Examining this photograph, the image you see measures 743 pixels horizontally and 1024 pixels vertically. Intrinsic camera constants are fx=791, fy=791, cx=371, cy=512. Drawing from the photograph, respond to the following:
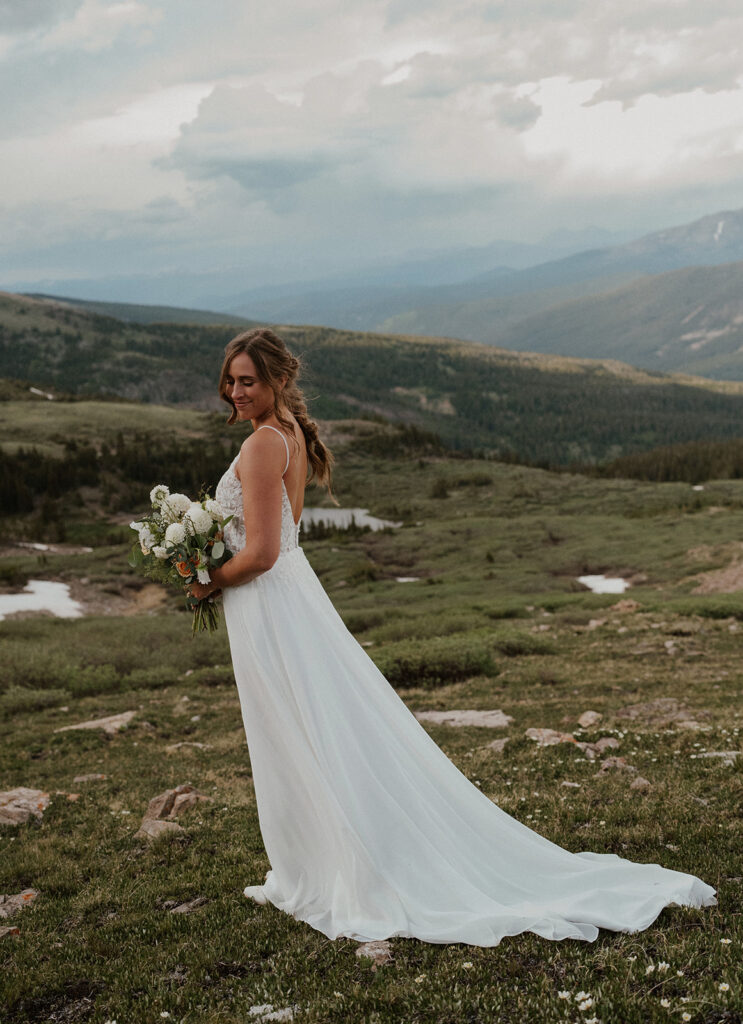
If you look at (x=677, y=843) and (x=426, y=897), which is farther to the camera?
(x=677, y=843)

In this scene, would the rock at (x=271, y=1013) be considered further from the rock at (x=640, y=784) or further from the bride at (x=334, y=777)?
the rock at (x=640, y=784)

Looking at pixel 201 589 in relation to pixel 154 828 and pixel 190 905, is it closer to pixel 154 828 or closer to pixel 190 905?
pixel 190 905

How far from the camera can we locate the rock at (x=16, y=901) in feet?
22.1

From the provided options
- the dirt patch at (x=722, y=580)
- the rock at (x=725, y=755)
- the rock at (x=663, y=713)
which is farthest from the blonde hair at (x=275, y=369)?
the dirt patch at (x=722, y=580)

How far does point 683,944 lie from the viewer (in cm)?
489

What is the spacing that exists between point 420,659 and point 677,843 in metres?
11.9

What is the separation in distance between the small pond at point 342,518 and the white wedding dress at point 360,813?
57.7 meters

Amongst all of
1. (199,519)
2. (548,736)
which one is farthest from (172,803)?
(548,736)

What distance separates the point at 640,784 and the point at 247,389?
20.0 ft

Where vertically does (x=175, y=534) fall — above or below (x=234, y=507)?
below

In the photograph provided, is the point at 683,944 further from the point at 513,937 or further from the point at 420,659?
the point at 420,659

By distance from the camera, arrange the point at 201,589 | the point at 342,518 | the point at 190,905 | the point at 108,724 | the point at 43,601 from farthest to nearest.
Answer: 1. the point at 342,518
2. the point at 43,601
3. the point at 108,724
4. the point at 190,905
5. the point at 201,589

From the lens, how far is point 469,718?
552 inches

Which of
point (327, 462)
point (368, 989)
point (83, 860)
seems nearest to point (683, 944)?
point (368, 989)
